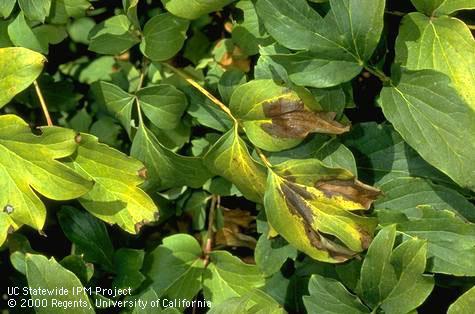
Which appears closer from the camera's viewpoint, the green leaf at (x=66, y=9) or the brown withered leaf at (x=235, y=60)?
the green leaf at (x=66, y=9)

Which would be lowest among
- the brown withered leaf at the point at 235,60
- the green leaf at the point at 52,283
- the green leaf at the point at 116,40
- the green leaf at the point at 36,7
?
the green leaf at the point at 52,283

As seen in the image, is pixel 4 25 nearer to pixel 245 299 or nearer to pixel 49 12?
pixel 49 12

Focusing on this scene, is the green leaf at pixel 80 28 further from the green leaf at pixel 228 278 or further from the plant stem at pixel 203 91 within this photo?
the green leaf at pixel 228 278

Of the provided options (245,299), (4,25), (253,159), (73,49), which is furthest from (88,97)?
(245,299)

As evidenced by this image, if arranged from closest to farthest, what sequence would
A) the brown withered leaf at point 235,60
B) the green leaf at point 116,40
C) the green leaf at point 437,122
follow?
the green leaf at point 437,122
the green leaf at point 116,40
the brown withered leaf at point 235,60

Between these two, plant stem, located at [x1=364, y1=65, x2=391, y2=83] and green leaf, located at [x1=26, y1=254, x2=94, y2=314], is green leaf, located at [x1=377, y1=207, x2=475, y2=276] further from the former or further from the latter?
green leaf, located at [x1=26, y1=254, x2=94, y2=314]

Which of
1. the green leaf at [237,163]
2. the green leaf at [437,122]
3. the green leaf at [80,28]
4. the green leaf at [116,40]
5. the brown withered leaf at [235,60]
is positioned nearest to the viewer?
the green leaf at [437,122]

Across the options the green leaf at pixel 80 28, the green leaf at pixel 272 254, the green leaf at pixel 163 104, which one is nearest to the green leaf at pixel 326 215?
the green leaf at pixel 272 254
